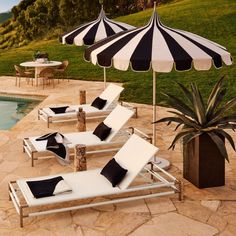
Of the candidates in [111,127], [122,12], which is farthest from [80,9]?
[111,127]

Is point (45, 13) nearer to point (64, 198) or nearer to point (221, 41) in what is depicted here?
point (221, 41)

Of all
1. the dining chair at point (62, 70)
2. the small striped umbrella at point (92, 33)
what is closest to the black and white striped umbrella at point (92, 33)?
the small striped umbrella at point (92, 33)

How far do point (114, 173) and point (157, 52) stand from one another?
2200mm

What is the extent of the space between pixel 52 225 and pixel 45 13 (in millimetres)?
51018

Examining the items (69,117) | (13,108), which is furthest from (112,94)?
(13,108)

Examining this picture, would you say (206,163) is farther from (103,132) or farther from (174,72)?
(174,72)

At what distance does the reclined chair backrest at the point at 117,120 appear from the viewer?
11.1 m

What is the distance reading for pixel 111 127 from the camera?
11367mm

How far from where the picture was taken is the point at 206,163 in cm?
906

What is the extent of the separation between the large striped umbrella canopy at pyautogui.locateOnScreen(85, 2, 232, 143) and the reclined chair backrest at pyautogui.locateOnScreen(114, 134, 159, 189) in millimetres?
1383

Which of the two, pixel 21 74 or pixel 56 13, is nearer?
pixel 21 74

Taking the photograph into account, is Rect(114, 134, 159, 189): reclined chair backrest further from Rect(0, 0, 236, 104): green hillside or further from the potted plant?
Rect(0, 0, 236, 104): green hillside

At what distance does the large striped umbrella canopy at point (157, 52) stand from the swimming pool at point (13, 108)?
7062mm

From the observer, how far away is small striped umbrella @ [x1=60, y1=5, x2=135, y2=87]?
13.9m
